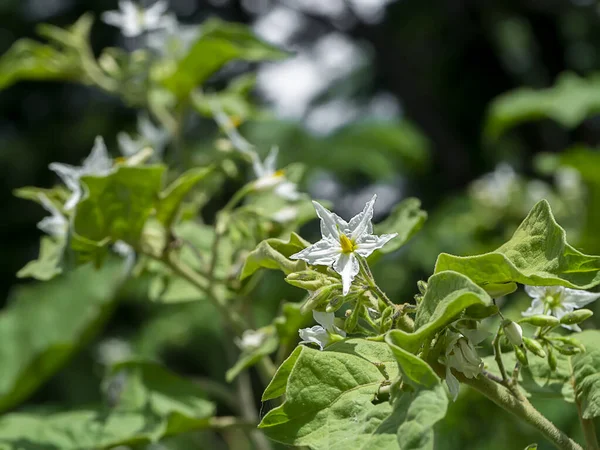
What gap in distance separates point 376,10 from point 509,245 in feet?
11.8

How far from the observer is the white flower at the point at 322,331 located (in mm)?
707

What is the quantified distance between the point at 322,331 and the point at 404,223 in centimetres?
33

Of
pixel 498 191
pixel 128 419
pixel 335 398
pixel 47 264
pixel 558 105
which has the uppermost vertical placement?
pixel 335 398

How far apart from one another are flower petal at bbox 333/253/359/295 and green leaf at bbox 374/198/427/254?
23 centimetres

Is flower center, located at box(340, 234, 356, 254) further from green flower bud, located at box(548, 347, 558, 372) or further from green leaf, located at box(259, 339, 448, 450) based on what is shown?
green flower bud, located at box(548, 347, 558, 372)

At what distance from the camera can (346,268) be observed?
698mm

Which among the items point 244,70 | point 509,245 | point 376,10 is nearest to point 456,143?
point 376,10

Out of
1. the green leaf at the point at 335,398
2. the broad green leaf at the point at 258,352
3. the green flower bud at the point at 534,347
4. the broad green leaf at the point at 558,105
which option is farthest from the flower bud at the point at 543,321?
the broad green leaf at the point at 558,105

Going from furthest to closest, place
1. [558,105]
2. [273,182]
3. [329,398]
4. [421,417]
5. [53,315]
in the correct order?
[53,315]
[558,105]
[273,182]
[329,398]
[421,417]

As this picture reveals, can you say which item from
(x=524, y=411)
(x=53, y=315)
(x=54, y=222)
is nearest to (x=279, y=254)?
(x=524, y=411)

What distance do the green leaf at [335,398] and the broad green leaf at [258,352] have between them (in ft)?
1.08

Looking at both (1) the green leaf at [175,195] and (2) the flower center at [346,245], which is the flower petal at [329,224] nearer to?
(2) the flower center at [346,245]

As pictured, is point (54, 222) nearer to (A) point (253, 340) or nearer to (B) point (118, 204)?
(B) point (118, 204)

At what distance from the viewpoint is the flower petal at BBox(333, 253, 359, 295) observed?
677 mm
